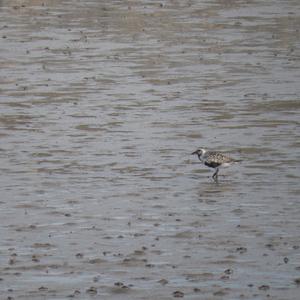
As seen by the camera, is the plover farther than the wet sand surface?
Yes

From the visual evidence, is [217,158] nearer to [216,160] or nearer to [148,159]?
[216,160]

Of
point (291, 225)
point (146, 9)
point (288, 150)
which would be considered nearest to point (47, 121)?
point (288, 150)

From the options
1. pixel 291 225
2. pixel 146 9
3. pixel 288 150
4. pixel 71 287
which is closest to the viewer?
pixel 71 287

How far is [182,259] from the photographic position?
1563cm

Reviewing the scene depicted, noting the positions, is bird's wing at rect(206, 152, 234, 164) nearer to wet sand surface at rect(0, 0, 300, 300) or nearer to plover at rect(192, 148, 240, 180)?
plover at rect(192, 148, 240, 180)

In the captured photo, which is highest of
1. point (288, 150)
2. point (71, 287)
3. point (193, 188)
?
point (288, 150)

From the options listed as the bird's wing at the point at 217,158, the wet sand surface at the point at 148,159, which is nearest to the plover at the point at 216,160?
the bird's wing at the point at 217,158

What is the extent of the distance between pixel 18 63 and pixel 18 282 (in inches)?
888

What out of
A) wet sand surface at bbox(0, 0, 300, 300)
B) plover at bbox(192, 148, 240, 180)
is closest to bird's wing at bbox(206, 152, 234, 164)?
plover at bbox(192, 148, 240, 180)

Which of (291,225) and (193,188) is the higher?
(193,188)

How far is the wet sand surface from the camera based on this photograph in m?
15.0

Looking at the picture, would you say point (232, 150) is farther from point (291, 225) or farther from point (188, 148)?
point (291, 225)

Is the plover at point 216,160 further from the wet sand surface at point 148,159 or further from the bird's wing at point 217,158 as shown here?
the wet sand surface at point 148,159

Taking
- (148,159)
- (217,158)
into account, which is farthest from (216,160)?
(148,159)
